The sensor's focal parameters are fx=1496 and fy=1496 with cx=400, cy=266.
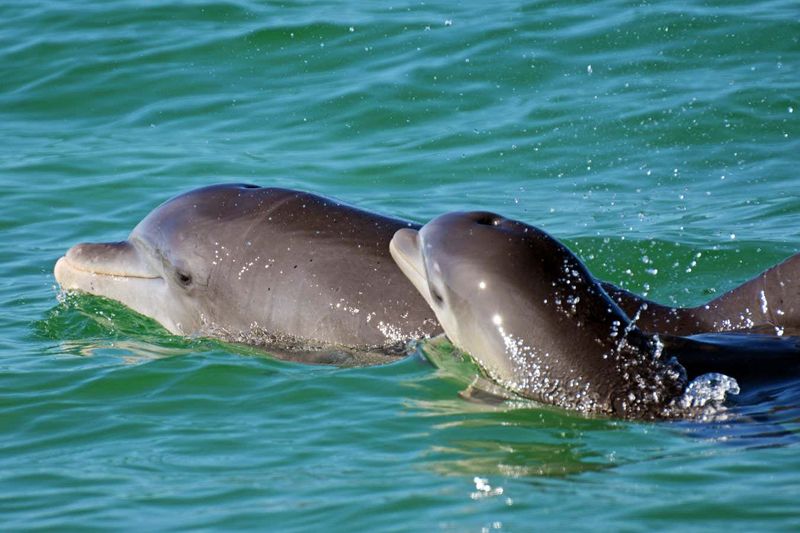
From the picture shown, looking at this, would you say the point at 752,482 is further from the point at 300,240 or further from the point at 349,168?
the point at 349,168

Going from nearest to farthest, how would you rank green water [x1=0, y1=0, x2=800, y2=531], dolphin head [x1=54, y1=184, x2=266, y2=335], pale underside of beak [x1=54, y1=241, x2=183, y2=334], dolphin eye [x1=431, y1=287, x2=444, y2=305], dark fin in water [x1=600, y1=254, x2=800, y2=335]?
green water [x1=0, y1=0, x2=800, y2=531] < dolphin eye [x1=431, y1=287, x2=444, y2=305] < dark fin in water [x1=600, y1=254, x2=800, y2=335] < dolphin head [x1=54, y1=184, x2=266, y2=335] < pale underside of beak [x1=54, y1=241, x2=183, y2=334]

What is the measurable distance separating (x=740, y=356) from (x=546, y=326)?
49.6 inches

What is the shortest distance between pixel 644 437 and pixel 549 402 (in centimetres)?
68

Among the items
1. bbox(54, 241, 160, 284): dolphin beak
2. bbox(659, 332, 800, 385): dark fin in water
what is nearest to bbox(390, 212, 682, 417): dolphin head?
bbox(659, 332, 800, 385): dark fin in water

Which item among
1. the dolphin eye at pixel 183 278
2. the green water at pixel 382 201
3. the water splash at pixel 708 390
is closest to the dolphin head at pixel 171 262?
the dolphin eye at pixel 183 278

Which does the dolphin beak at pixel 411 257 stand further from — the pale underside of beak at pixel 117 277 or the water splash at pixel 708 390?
the pale underside of beak at pixel 117 277

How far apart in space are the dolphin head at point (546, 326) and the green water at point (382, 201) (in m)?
0.20

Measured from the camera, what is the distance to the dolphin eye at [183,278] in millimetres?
9977

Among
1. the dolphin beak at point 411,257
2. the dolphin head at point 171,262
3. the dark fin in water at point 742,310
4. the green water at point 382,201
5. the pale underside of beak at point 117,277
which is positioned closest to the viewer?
the green water at point 382,201

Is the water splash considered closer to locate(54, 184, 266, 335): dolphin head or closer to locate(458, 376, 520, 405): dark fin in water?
locate(458, 376, 520, 405): dark fin in water

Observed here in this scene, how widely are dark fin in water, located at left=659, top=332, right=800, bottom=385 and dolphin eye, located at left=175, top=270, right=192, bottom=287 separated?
126 inches

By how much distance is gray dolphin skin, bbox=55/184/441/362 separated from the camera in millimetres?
9438

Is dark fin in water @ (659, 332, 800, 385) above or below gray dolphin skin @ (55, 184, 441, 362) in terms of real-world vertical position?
below

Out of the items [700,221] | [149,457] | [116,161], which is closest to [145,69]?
[116,161]
